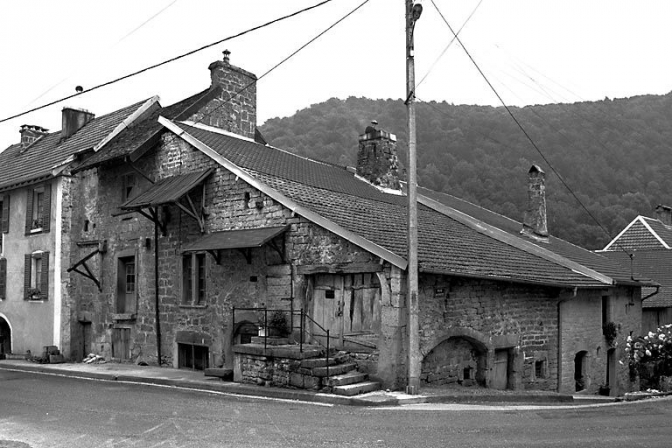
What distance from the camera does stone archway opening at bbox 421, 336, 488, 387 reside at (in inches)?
528

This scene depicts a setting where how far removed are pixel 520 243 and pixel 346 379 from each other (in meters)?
8.77

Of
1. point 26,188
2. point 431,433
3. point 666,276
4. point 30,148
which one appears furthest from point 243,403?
point 666,276

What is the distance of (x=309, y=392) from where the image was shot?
11.9 m

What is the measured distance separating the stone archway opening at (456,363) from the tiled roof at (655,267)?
1225 centimetres

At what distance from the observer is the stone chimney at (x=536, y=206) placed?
856 inches

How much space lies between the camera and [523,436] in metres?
8.41

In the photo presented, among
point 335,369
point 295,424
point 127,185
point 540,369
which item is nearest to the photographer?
point 295,424

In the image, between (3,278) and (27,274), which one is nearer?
(27,274)

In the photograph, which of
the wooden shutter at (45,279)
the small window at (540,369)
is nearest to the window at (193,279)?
the wooden shutter at (45,279)

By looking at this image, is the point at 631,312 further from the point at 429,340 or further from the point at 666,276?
the point at 429,340

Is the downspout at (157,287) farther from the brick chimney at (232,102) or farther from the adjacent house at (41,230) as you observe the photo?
the adjacent house at (41,230)

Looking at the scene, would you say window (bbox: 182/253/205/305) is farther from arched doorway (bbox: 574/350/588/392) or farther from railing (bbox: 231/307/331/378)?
arched doorway (bbox: 574/350/588/392)

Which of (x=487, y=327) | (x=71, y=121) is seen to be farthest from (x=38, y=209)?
(x=487, y=327)

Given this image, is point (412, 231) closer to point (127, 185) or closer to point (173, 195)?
point (173, 195)
